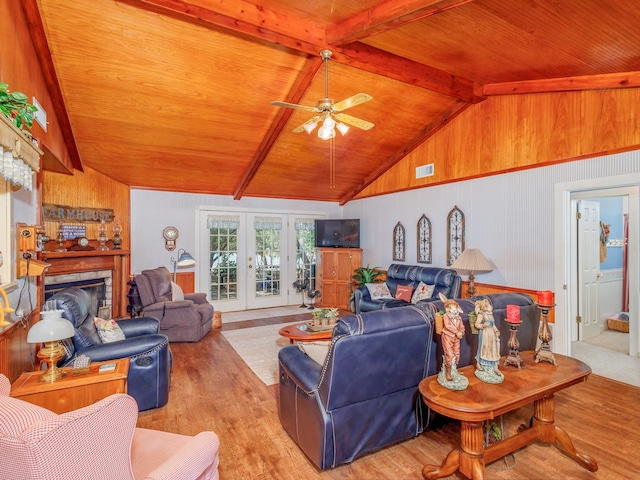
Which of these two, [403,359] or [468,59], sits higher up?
→ [468,59]

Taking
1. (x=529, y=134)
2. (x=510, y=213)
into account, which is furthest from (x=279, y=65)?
Answer: (x=510, y=213)

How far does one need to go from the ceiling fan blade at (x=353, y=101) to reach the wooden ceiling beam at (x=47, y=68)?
2.61 meters

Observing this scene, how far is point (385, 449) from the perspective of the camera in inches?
90.3

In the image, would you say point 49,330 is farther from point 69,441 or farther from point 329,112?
point 329,112

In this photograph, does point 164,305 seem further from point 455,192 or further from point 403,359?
point 455,192

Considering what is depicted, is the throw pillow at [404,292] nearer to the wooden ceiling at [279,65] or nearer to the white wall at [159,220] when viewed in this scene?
the wooden ceiling at [279,65]

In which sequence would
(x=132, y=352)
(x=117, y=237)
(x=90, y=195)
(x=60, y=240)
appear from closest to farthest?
(x=132, y=352), (x=60, y=240), (x=90, y=195), (x=117, y=237)

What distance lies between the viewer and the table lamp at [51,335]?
1.98 m

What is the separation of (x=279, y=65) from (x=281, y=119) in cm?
81

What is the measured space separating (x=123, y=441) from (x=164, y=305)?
153 inches

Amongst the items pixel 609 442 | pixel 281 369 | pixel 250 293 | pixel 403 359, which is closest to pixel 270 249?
pixel 250 293

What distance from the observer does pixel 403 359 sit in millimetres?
2102

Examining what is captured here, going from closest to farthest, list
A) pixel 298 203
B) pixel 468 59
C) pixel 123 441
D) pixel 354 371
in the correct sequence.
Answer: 1. pixel 123 441
2. pixel 354 371
3. pixel 468 59
4. pixel 298 203

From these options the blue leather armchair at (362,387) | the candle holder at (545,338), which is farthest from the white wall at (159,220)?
the candle holder at (545,338)
